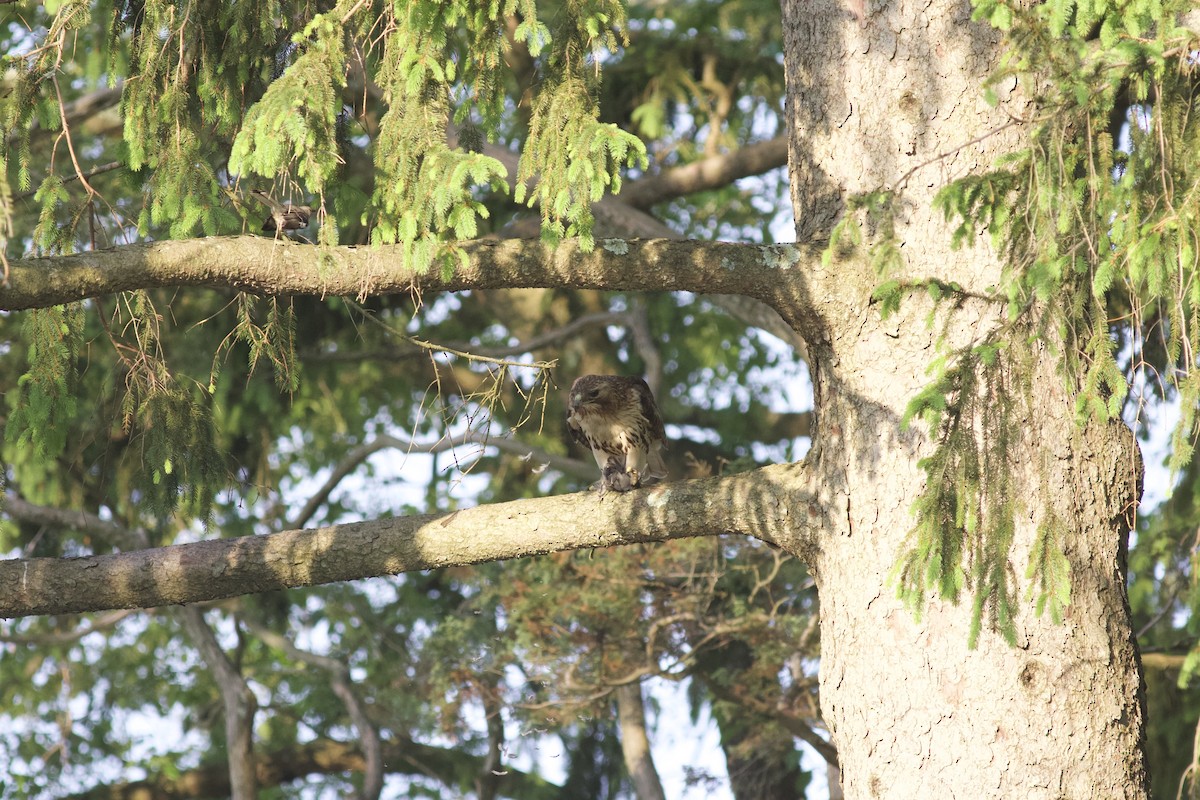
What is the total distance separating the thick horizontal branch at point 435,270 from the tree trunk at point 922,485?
8.2 inches

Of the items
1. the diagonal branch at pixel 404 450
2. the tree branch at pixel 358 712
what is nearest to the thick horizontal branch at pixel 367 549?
the diagonal branch at pixel 404 450

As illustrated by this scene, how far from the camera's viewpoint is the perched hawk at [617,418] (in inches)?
267

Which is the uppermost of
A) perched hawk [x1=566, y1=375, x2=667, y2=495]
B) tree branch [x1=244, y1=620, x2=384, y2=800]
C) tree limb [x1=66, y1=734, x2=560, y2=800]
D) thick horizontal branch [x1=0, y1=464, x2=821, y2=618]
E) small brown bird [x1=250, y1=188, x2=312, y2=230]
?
small brown bird [x1=250, y1=188, x2=312, y2=230]

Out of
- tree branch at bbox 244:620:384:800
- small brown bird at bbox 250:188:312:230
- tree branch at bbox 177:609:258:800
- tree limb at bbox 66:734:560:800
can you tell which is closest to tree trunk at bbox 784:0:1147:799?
small brown bird at bbox 250:188:312:230

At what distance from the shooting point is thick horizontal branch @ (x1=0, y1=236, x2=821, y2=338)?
13.1 ft

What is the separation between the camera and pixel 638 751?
355 inches

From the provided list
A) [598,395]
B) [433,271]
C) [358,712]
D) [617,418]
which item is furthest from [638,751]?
[433,271]

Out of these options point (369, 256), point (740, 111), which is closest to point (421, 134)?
point (369, 256)

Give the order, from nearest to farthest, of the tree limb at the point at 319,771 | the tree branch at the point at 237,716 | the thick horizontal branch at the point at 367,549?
the thick horizontal branch at the point at 367,549, the tree branch at the point at 237,716, the tree limb at the point at 319,771

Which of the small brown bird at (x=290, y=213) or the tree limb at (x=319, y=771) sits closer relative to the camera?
the small brown bird at (x=290, y=213)

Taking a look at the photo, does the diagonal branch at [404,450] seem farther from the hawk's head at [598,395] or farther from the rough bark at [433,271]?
the rough bark at [433,271]

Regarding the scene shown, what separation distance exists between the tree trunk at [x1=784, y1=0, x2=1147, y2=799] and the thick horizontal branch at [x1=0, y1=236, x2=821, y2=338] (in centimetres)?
21

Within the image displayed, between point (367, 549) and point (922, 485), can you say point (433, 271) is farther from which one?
point (922, 485)

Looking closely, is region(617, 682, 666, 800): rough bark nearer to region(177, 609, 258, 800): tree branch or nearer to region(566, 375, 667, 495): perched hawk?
region(566, 375, 667, 495): perched hawk
